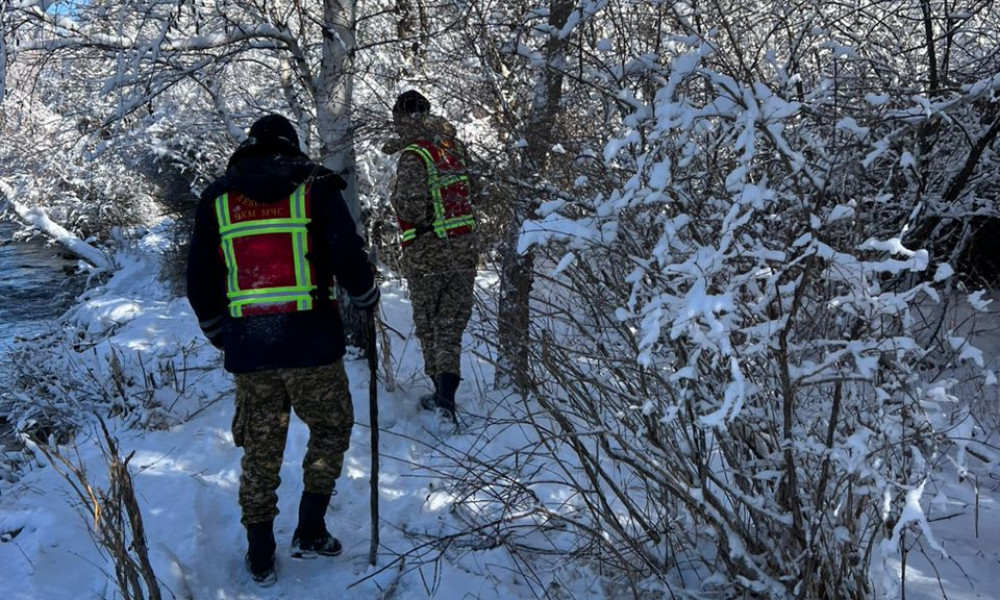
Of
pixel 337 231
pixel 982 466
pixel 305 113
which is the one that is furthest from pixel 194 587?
pixel 305 113

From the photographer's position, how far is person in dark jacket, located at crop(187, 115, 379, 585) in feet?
10.6

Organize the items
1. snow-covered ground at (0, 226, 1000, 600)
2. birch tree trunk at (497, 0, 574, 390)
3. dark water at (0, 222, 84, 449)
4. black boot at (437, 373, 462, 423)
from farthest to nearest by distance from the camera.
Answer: dark water at (0, 222, 84, 449), black boot at (437, 373, 462, 423), snow-covered ground at (0, 226, 1000, 600), birch tree trunk at (497, 0, 574, 390)

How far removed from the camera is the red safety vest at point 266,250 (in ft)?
10.6

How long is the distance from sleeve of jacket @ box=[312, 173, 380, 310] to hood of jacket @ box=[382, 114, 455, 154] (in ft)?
1.84

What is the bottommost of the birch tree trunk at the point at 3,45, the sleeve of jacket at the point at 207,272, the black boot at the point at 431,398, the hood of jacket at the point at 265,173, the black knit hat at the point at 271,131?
the black boot at the point at 431,398

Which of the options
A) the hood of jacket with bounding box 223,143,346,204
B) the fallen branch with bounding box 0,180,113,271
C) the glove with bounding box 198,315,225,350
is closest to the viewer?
the hood of jacket with bounding box 223,143,346,204

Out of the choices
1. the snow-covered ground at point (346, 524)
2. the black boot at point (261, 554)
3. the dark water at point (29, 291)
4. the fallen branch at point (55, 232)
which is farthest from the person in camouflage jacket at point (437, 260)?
the fallen branch at point (55, 232)

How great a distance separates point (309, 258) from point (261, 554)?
4.29 ft

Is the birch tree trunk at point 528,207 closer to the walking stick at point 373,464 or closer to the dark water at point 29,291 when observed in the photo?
the walking stick at point 373,464

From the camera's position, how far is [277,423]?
3.40 metres

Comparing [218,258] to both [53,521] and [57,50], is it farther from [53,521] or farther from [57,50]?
[57,50]

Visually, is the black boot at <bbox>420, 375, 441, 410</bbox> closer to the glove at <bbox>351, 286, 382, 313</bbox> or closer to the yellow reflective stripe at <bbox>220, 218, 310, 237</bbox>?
the glove at <bbox>351, 286, 382, 313</bbox>

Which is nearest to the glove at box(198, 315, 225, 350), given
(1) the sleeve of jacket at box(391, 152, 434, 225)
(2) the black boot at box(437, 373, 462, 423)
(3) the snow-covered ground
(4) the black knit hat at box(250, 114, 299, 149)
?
(3) the snow-covered ground

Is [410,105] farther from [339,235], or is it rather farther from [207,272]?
[207,272]
